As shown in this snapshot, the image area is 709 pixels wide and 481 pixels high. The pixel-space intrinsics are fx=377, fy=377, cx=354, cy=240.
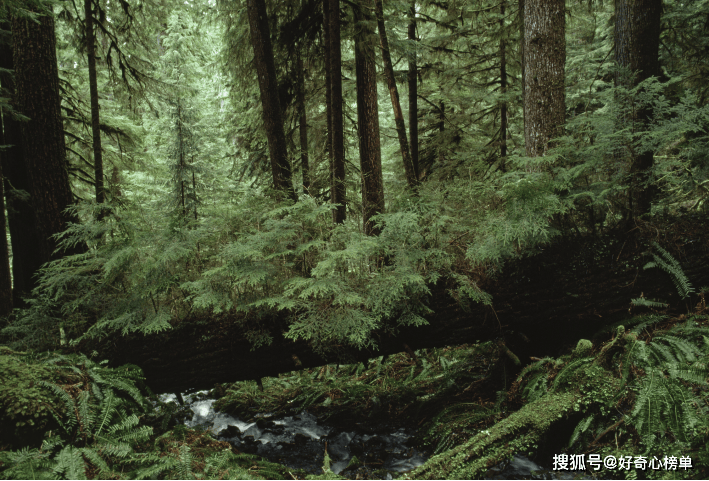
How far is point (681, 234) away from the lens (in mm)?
4246

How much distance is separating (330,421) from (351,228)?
2741 millimetres

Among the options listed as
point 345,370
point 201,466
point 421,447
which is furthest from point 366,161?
point 201,466

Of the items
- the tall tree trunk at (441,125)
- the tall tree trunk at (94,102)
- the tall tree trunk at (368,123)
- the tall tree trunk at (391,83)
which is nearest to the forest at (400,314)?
the tall tree trunk at (391,83)

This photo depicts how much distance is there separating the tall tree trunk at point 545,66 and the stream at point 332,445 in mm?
4092

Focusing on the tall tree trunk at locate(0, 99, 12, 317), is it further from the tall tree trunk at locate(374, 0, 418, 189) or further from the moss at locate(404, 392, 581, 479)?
the tall tree trunk at locate(374, 0, 418, 189)

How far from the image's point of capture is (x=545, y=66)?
540 cm

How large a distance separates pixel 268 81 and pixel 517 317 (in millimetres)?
5726

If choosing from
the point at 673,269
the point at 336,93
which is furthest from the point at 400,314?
the point at 336,93

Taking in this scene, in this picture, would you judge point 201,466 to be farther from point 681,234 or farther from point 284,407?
point 681,234

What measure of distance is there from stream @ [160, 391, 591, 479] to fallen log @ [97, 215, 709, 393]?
0.88 metres

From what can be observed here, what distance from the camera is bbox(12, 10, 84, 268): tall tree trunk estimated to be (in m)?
6.03

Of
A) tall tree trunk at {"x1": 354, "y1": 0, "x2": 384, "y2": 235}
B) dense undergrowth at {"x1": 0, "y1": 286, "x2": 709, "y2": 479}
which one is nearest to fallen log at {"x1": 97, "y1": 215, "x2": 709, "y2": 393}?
dense undergrowth at {"x1": 0, "y1": 286, "x2": 709, "y2": 479}

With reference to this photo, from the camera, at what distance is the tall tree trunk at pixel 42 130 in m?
6.03

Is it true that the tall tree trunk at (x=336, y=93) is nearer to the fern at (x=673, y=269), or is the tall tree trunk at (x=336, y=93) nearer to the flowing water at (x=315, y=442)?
the flowing water at (x=315, y=442)
